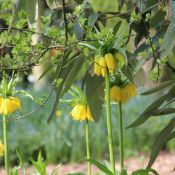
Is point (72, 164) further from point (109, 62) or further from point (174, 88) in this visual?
point (109, 62)

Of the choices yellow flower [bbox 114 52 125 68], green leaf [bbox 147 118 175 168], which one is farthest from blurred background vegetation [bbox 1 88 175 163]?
yellow flower [bbox 114 52 125 68]

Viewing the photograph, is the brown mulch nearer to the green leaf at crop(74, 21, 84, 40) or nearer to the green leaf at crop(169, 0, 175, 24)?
the green leaf at crop(74, 21, 84, 40)

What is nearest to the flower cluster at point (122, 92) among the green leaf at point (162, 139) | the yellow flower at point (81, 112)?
the yellow flower at point (81, 112)

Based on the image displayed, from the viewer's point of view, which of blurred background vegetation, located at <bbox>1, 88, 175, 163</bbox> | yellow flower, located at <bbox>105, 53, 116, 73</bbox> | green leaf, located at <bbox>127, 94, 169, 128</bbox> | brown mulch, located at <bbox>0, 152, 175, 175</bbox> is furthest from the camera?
blurred background vegetation, located at <bbox>1, 88, 175, 163</bbox>

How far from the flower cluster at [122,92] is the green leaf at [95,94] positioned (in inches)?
2.9

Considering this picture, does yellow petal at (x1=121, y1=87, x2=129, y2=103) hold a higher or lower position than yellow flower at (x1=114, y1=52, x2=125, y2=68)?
lower

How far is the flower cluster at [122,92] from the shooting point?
2230 millimetres

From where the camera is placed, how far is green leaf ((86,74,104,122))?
2.27 m

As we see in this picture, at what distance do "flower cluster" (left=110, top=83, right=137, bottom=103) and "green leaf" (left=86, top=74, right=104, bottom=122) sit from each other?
7 cm

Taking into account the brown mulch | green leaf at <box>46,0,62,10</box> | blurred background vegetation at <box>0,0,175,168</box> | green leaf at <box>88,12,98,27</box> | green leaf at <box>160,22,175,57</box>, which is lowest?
the brown mulch

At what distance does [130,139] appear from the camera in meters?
6.14

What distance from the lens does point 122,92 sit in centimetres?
225

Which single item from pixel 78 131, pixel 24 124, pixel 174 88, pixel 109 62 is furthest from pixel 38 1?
pixel 24 124

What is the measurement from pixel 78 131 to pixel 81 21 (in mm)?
3824
